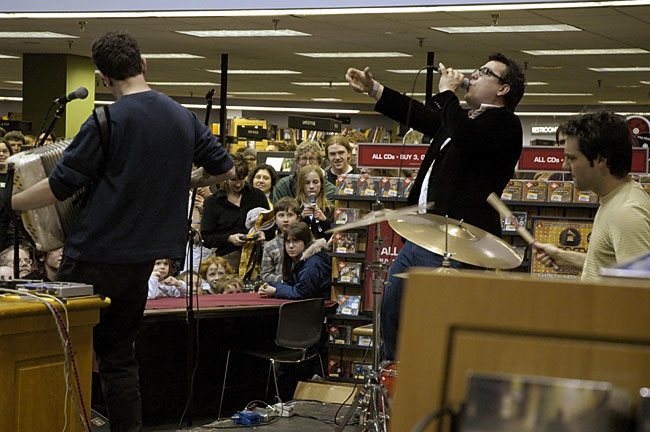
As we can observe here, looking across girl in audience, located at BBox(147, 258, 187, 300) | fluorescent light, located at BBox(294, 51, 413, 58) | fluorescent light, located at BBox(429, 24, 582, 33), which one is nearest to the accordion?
girl in audience, located at BBox(147, 258, 187, 300)

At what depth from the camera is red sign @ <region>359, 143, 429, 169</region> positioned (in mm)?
6094

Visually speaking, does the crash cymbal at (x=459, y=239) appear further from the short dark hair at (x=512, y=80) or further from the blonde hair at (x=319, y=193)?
the blonde hair at (x=319, y=193)

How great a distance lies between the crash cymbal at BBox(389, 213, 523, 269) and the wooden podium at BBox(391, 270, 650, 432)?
2.14 meters

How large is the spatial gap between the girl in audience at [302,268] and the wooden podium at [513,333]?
5046 mm

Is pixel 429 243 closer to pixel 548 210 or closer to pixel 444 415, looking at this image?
pixel 444 415

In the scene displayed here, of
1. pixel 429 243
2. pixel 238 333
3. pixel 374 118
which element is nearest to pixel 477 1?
pixel 238 333

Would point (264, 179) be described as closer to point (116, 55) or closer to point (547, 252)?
point (116, 55)

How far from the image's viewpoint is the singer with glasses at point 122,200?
3.25m

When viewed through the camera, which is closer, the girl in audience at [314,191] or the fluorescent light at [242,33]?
→ the girl in audience at [314,191]

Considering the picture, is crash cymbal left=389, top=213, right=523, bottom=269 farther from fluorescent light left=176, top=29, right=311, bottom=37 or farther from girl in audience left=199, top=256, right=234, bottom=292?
fluorescent light left=176, top=29, right=311, bottom=37

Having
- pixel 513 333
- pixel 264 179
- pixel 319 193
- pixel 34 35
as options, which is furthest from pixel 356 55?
pixel 513 333

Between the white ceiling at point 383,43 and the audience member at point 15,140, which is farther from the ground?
the white ceiling at point 383,43

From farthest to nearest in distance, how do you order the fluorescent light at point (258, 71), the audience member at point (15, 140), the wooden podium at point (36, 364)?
the fluorescent light at point (258, 71) → the audience member at point (15, 140) → the wooden podium at point (36, 364)

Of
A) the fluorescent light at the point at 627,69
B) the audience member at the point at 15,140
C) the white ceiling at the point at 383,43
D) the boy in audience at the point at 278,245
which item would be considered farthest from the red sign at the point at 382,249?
the fluorescent light at the point at 627,69
